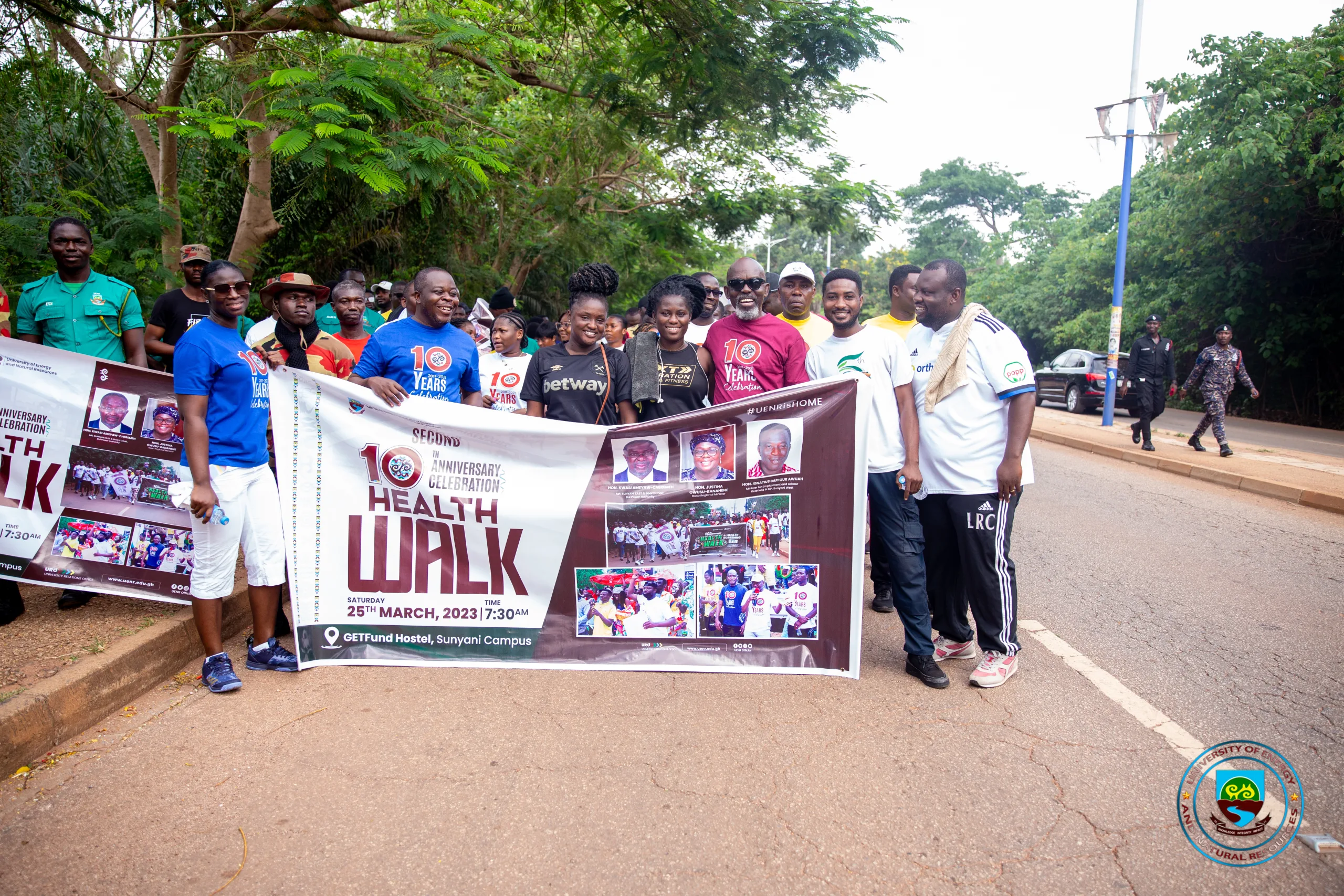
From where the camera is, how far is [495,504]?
4.07 metres

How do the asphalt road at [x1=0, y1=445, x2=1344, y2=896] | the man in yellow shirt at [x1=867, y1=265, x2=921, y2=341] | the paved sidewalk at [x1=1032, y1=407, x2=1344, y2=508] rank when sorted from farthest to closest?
the paved sidewalk at [x1=1032, y1=407, x2=1344, y2=508] → the man in yellow shirt at [x1=867, y1=265, x2=921, y2=341] → the asphalt road at [x1=0, y1=445, x2=1344, y2=896]

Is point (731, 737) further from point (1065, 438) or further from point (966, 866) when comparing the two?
point (1065, 438)

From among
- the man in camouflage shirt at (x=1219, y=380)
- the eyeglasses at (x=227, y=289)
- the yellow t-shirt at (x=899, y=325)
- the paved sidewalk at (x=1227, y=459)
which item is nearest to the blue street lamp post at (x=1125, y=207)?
the paved sidewalk at (x=1227, y=459)

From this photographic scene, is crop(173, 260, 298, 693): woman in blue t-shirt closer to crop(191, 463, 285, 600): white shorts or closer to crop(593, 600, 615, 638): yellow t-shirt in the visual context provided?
crop(191, 463, 285, 600): white shorts

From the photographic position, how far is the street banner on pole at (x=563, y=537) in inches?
155

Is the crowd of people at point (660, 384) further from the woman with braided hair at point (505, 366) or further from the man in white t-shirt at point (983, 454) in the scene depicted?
the woman with braided hair at point (505, 366)

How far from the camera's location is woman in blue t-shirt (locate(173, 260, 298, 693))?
150 inches

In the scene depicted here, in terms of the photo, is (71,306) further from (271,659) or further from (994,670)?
(994,670)

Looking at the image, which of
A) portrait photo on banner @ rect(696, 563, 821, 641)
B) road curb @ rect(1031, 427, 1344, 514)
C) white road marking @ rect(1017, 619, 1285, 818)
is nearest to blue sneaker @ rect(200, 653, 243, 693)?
portrait photo on banner @ rect(696, 563, 821, 641)

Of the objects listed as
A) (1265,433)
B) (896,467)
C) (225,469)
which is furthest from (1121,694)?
(1265,433)

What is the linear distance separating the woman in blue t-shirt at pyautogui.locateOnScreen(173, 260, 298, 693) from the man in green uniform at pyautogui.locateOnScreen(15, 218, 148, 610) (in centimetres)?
129

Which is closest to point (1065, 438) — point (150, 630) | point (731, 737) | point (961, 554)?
point (961, 554)

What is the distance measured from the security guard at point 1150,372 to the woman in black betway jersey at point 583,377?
10.7 m

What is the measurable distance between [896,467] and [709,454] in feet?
3.12
